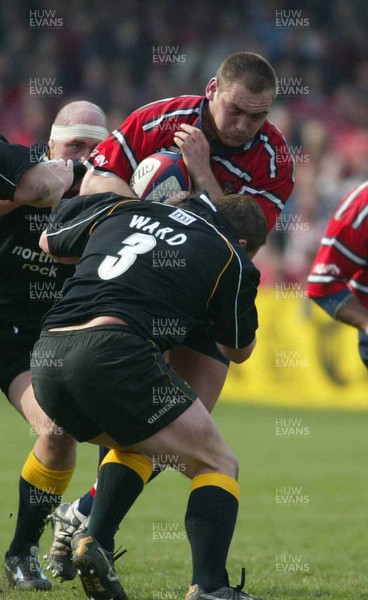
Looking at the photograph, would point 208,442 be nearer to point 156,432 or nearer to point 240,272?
point 156,432

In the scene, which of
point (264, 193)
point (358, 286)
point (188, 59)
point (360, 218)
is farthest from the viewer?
point (188, 59)

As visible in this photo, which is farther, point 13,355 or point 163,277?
point 13,355

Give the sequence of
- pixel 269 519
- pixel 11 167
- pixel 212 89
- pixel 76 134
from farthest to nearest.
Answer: pixel 269 519 → pixel 76 134 → pixel 212 89 → pixel 11 167

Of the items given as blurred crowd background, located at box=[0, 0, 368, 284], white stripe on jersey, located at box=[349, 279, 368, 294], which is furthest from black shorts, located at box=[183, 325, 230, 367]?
blurred crowd background, located at box=[0, 0, 368, 284]

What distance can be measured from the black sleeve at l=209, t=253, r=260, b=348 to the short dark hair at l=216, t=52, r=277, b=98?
3.66 feet

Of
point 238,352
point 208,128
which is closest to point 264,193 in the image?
point 208,128

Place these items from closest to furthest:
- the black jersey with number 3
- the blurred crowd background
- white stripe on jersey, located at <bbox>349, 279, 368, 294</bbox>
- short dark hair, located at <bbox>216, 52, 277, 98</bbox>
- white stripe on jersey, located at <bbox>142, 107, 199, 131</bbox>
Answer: the black jersey with number 3 < short dark hair, located at <bbox>216, 52, 277, 98</bbox> < white stripe on jersey, located at <bbox>142, 107, 199, 131</bbox> < white stripe on jersey, located at <bbox>349, 279, 368, 294</bbox> < the blurred crowd background

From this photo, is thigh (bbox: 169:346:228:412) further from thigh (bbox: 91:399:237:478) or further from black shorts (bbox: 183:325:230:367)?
thigh (bbox: 91:399:237:478)

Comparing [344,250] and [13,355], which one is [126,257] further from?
[344,250]

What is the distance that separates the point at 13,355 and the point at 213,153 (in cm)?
151

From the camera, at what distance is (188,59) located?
18078 millimetres

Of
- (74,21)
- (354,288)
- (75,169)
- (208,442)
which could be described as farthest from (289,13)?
(208,442)

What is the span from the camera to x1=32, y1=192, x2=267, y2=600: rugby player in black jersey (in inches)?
166

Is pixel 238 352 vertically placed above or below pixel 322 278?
above
